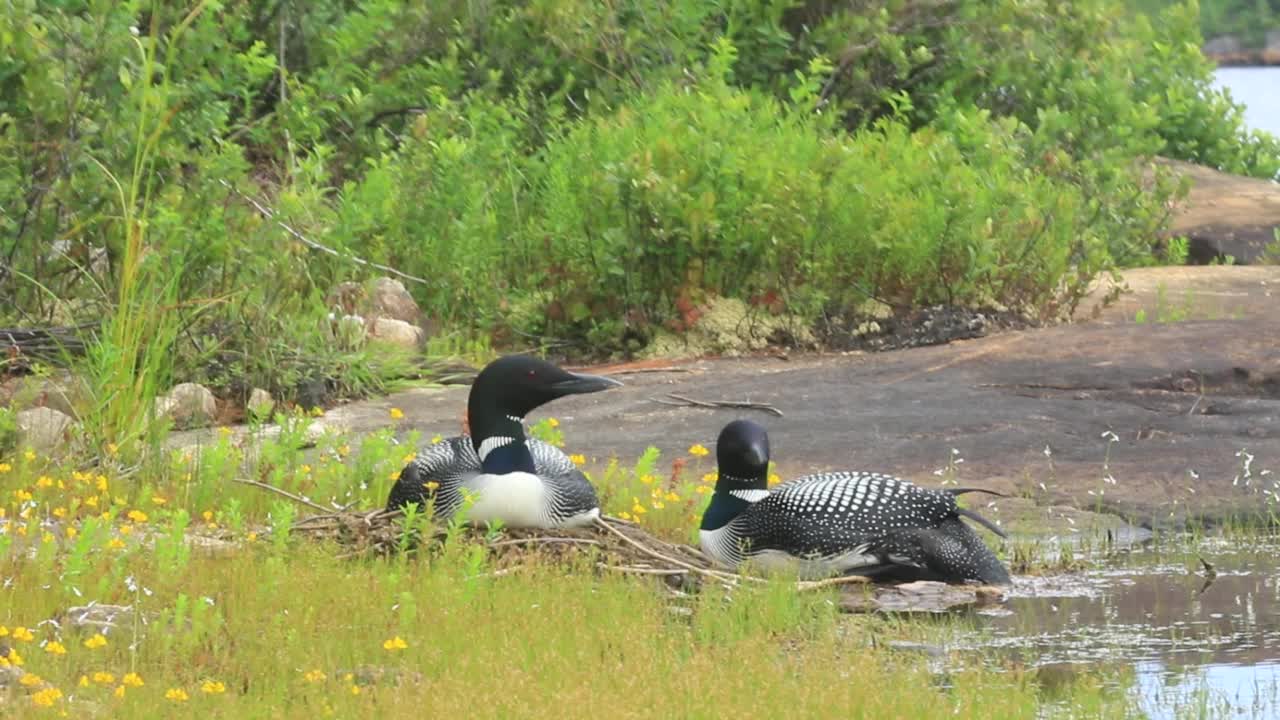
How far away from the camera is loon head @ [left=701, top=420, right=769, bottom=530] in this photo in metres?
8.02

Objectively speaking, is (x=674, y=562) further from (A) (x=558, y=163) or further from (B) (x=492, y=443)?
(A) (x=558, y=163)

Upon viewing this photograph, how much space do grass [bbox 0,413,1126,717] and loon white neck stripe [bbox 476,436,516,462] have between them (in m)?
0.37

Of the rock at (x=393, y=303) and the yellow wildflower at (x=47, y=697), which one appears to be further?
the rock at (x=393, y=303)

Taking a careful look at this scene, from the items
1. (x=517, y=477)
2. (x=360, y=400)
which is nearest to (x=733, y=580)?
(x=517, y=477)

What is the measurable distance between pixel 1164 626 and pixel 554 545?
2286 mm

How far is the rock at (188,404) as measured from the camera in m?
10.6

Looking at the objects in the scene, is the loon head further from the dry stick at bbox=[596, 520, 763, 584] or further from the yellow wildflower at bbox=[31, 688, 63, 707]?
the yellow wildflower at bbox=[31, 688, 63, 707]

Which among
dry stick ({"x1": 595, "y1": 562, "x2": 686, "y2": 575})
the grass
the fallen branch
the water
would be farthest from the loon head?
the water

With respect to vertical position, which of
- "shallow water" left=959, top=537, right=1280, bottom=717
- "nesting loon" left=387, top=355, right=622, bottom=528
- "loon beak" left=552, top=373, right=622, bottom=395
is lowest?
"shallow water" left=959, top=537, right=1280, bottom=717

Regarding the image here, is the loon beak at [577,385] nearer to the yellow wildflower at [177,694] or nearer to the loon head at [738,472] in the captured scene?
the loon head at [738,472]

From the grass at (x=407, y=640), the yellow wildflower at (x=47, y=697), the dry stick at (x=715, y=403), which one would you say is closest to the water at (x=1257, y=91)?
the dry stick at (x=715, y=403)

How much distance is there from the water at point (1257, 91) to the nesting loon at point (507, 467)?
31.0 metres

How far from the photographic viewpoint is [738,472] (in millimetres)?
8070

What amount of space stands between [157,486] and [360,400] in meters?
2.88
